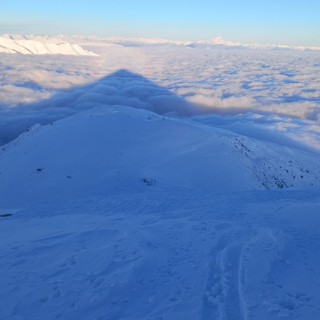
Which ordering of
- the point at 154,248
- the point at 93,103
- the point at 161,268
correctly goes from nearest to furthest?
the point at 161,268 → the point at 154,248 → the point at 93,103

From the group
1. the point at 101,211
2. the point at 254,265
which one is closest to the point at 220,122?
the point at 101,211

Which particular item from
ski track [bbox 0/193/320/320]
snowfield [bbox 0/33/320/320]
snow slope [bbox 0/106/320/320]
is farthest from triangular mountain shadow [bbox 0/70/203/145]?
ski track [bbox 0/193/320/320]

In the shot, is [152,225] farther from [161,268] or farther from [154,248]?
[161,268]

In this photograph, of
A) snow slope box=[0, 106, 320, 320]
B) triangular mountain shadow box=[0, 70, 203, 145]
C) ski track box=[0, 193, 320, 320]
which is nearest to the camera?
ski track box=[0, 193, 320, 320]

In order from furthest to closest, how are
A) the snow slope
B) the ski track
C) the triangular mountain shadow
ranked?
the triangular mountain shadow
the snow slope
the ski track

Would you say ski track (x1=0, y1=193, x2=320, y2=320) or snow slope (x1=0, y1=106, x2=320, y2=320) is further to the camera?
snow slope (x1=0, y1=106, x2=320, y2=320)

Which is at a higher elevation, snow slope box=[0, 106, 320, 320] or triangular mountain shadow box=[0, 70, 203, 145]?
snow slope box=[0, 106, 320, 320]

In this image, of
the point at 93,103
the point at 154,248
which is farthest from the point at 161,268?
the point at 93,103

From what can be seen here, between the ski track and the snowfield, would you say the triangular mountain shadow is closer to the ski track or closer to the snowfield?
the snowfield
